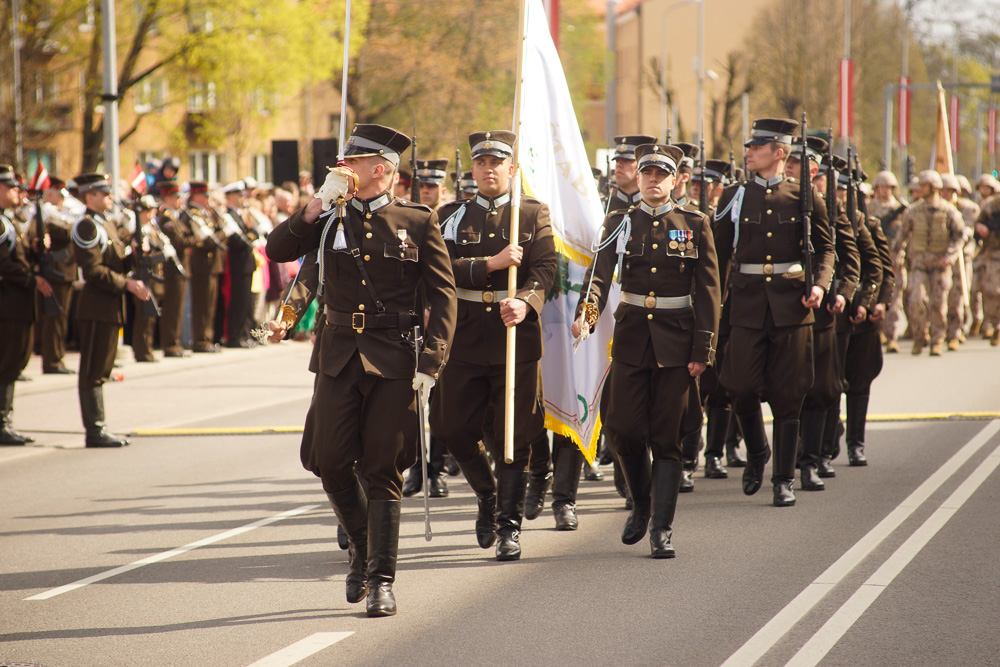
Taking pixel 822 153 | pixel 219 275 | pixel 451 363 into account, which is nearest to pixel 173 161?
pixel 219 275

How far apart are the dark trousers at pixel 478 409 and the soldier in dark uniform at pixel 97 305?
480cm

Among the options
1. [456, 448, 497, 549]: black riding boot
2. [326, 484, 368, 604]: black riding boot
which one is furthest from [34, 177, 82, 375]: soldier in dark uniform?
[326, 484, 368, 604]: black riding boot

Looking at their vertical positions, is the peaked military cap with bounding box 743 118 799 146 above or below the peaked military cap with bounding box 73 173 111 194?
above

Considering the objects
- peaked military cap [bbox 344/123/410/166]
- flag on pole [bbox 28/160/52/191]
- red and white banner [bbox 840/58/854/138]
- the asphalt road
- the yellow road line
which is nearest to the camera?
the asphalt road

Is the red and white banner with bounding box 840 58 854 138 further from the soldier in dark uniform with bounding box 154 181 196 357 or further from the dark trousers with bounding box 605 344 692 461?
the dark trousers with bounding box 605 344 692 461

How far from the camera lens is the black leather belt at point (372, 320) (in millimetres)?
6238

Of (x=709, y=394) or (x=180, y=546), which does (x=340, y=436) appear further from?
(x=709, y=394)

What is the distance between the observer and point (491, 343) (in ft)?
24.2

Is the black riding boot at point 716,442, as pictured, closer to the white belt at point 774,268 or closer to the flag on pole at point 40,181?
the white belt at point 774,268

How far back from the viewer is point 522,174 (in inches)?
318

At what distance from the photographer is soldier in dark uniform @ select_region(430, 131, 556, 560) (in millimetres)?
7375

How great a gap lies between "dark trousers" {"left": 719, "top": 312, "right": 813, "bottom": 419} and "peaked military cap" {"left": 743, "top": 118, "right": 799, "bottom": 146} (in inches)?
45.2

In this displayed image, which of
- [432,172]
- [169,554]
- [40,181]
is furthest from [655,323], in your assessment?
[40,181]

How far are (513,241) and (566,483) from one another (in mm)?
1789
